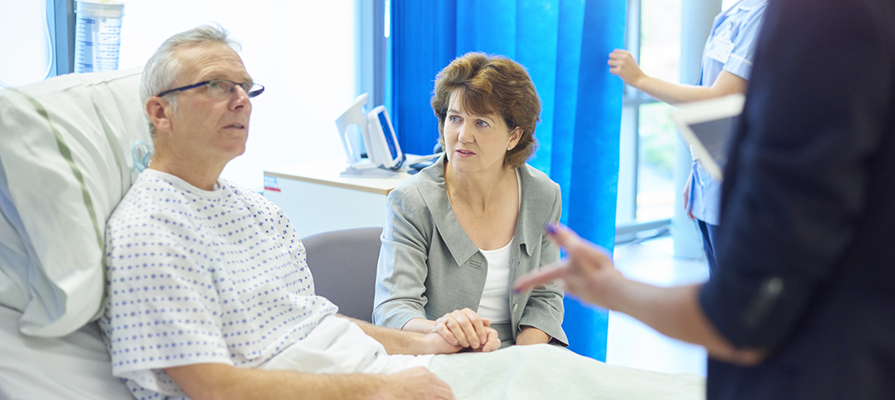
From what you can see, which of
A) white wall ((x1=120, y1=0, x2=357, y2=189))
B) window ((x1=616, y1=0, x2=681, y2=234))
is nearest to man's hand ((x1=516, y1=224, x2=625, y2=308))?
white wall ((x1=120, y1=0, x2=357, y2=189))

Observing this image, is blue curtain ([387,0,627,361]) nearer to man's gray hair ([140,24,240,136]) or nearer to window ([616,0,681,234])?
man's gray hair ([140,24,240,136])

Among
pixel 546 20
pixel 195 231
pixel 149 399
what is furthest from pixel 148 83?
pixel 546 20

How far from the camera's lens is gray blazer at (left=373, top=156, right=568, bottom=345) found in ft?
5.27

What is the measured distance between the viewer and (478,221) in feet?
5.68

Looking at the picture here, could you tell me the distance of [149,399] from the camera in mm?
1066

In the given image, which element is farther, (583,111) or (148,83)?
(583,111)

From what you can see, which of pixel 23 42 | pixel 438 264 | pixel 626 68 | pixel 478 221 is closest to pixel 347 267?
pixel 438 264

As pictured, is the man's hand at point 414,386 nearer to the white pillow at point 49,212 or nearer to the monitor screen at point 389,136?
the white pillow at point 49,212

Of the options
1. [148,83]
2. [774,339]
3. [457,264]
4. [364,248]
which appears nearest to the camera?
[774,339]

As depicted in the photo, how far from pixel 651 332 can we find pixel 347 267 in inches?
77.3

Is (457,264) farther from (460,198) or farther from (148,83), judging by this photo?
(148,83)

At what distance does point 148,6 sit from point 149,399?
68.1 inches

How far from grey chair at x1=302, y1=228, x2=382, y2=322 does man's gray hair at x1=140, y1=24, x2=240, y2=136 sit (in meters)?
0.58

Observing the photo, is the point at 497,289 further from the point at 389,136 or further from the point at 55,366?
the point at 389,136
